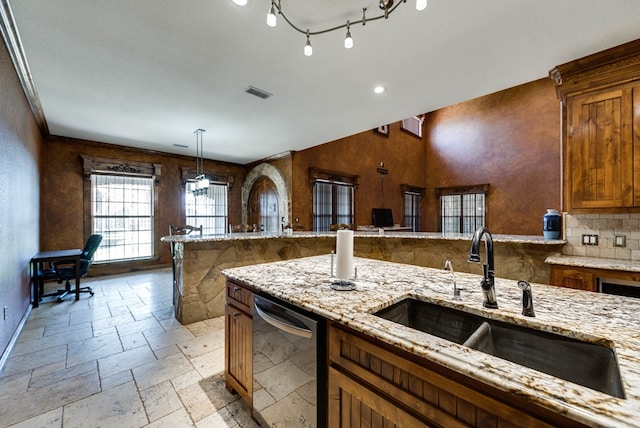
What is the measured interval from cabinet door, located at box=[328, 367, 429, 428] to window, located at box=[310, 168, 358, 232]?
549cm

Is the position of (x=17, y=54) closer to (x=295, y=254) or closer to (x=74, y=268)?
(x=74, y=268)

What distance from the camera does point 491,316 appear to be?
1126mm

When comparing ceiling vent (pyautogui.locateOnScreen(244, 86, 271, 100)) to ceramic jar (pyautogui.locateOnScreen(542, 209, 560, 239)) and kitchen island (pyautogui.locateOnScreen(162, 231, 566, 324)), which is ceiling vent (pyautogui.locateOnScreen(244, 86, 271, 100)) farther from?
ceramic jar (pyautogui.locateOnScreen(542, 209, 560, 239))

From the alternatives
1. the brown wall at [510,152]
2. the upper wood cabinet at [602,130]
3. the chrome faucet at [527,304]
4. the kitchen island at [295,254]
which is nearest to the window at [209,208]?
the kitchen island at [295,254]

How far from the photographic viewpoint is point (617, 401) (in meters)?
0.60

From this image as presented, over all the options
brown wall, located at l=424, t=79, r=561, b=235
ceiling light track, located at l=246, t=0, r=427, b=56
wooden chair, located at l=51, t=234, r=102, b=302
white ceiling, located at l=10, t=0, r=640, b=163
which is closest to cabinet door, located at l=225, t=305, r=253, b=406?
ceiling light track, located at l=246, t=0, r=427, b=56

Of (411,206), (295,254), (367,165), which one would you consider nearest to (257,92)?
(295,254)

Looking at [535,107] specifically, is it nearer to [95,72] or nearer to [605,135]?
[605,135]

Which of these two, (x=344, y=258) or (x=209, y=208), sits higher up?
(x=209, y=208)

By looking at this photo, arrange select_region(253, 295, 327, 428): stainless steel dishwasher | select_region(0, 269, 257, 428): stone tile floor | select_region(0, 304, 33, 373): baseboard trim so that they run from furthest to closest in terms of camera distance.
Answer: select_region(0, 304, 33, 373): baseboard trim, select_region(0, 269, 257, 428): stone tile floor, select_region(253, 295, 327, 428): stainless steel dishwasher

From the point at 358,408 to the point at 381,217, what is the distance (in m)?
6.89

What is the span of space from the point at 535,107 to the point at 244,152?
7544 millimetres

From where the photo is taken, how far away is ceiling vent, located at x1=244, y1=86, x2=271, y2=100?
3.18m

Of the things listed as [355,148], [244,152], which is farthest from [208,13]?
[355,148]
